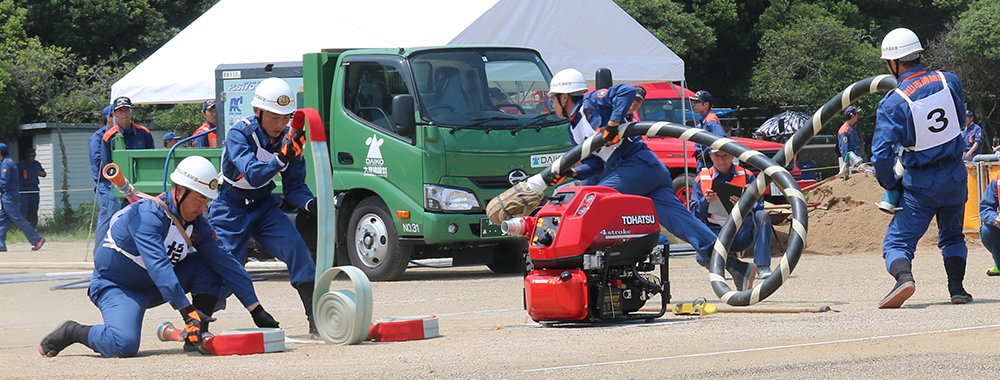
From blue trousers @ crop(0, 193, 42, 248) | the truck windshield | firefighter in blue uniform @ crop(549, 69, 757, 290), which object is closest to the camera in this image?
firefighter in blue uniform @ crop(549, 69, 757, 290)

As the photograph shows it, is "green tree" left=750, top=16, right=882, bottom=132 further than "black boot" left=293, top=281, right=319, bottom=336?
Yes

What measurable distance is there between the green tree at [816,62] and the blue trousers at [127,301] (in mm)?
26500

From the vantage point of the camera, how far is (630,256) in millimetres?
7566

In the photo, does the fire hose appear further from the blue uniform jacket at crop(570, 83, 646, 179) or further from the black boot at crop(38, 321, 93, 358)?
the black boot at crop(38, 321, 93, 358)

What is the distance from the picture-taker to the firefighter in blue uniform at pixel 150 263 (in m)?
6.80

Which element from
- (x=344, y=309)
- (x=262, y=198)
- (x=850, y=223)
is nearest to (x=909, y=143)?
(x=344, y=309)

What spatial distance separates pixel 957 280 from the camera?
26.6 feet

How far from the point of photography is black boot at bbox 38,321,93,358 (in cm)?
694

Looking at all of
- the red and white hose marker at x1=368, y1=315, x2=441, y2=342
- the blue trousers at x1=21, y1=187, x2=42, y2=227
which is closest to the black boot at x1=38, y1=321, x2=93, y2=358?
the red and white hose marker at x1=368, y1=315, x2=441, y2=342

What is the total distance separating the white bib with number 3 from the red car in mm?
8626

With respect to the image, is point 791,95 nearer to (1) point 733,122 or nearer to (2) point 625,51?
(1) point 733,122

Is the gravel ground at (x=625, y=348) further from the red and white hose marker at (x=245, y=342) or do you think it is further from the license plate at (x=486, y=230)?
the license plate at (x=486, y=230)

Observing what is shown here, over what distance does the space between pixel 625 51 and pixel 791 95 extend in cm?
1760

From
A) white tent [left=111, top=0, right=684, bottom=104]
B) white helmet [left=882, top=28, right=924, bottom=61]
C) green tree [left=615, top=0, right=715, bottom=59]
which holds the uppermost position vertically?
green tree [left=615, top=0, right=715, bottom=59]
